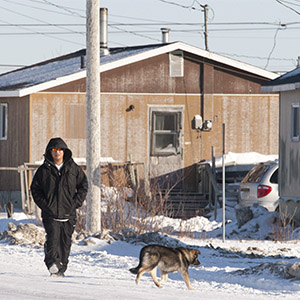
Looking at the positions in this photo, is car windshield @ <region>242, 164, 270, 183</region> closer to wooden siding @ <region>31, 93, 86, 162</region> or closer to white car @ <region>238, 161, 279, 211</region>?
white car @ <region>238, 161, 279, 211</region>

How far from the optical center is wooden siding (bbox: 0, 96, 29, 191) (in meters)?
27.2

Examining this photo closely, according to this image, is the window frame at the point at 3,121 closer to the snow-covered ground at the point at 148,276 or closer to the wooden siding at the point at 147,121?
the wooden siding at the point at 147,121

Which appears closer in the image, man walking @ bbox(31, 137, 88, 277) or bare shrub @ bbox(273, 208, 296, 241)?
man walking @ bbox(31, 137, 88, 277)

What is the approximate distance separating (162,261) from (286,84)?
1206cm

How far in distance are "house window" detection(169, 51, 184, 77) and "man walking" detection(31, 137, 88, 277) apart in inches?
671

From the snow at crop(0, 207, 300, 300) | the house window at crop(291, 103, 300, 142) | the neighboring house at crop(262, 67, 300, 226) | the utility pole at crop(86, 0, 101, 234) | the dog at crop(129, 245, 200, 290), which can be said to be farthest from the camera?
the house window at crop(291, 103, 300, 142)

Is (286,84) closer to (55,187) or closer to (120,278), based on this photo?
(120,278)

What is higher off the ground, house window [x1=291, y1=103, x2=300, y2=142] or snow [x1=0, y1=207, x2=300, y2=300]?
house window [x1=291, y1=103, x2=300, y2=142]

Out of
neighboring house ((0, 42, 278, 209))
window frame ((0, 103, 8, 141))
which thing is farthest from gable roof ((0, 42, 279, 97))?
window frame ((0, 103, 8, 141))

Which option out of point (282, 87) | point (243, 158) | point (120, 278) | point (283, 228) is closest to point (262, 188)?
point (283, 228)

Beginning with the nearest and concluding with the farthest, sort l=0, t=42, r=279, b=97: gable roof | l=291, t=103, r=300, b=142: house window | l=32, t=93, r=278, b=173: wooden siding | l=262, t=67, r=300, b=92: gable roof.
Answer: l=262, t=67, r=300, b=92: gable roof
l=291, t=103, r=300, b=142: house window
l=0, t=42, r=279, b=97: gable roof
l=32, t=93, r=278, b=173: wooden siding

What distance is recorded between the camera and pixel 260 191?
74.9ft

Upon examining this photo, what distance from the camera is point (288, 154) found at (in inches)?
881

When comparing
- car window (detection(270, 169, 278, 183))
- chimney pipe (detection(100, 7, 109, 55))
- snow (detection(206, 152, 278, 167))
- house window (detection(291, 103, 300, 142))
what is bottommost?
car window (detection(270, 169, 278, 183))
